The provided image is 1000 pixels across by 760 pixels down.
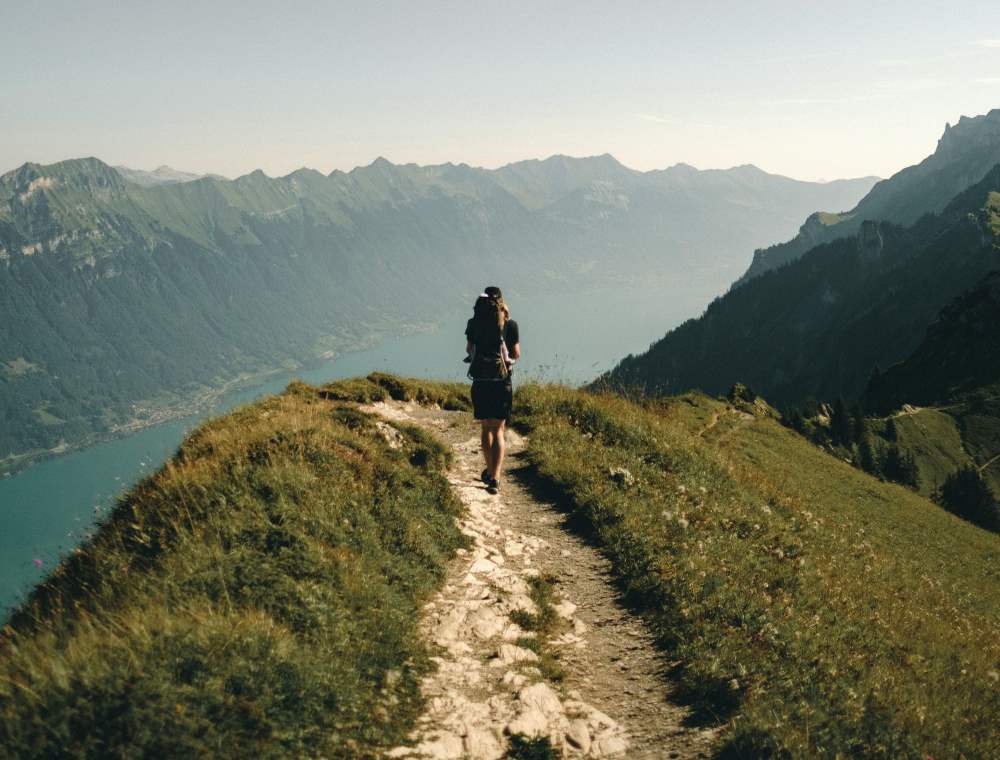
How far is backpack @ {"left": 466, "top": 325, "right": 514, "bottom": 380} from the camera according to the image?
12.8 metres

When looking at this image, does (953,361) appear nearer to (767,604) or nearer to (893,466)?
(893,466)

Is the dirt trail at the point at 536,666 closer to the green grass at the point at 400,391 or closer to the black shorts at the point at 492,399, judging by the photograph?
the black shorts at the point at 492,399

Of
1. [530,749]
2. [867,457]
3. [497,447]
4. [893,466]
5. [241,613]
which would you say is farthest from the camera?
[893,466]

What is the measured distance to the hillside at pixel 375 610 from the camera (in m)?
5.15

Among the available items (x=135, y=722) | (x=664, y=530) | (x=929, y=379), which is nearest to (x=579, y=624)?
(x=664, y=530)

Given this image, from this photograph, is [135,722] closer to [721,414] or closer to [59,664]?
[59,664]

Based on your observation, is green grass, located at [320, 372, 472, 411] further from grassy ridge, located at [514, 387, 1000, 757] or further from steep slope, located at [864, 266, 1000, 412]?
steep slope, located at [864, 266, 1000, 412]

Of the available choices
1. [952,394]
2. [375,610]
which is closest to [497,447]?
[375,610]

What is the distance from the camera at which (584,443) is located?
51.4 ft

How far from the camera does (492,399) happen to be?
1287 centimetres

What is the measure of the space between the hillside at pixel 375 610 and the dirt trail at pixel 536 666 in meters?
0.32

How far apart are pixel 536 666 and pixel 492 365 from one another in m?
6.65

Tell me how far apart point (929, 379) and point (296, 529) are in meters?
152

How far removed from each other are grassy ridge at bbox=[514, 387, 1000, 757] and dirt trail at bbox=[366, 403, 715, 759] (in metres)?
0.48
